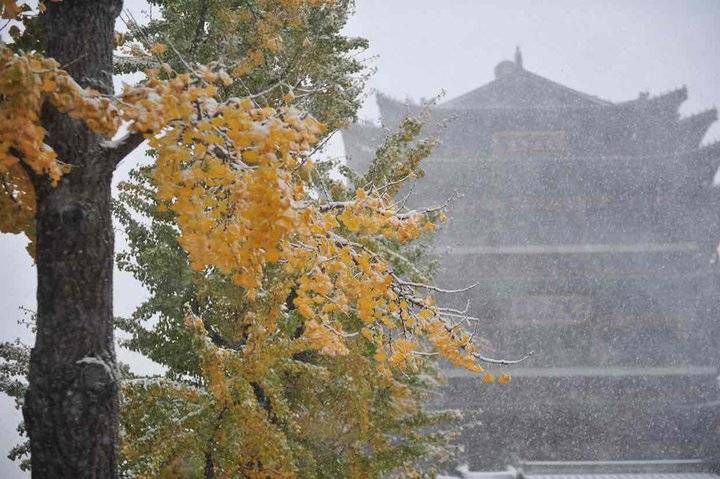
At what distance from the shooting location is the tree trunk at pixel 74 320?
3205 millimetres

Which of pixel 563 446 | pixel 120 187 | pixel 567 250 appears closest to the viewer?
pixel 120 187

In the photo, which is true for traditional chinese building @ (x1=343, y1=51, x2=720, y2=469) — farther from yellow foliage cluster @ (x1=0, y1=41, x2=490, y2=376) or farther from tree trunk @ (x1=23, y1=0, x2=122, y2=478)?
tree trunk @ (x1=23, y1=0, x2=122, y2=478)

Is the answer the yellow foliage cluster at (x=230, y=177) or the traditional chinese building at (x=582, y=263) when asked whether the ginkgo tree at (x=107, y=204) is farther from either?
the traditional chinese building at (x=582, y=263)

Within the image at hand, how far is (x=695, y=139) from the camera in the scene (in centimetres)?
2370

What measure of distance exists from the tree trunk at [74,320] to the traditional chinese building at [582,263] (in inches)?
660

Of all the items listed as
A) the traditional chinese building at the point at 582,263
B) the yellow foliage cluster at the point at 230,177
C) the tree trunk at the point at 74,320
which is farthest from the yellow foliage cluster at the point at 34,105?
the traditional chinese building at the point at 582,263

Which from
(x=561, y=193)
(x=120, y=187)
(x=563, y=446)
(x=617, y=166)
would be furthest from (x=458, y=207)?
(x=120, y=187)

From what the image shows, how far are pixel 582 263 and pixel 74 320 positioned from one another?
20.8 metres

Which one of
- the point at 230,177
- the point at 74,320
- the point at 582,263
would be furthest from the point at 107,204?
the point at 582,263

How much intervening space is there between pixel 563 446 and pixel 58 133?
739 inches

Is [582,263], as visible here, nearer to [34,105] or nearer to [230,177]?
[230,177]

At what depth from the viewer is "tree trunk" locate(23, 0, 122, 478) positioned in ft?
10.5

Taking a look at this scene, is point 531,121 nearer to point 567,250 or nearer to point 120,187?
point 567,250

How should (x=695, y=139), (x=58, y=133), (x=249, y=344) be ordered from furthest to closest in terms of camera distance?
(x=695, y=139) < (x=249, y=344) < (x=58, y=133)
